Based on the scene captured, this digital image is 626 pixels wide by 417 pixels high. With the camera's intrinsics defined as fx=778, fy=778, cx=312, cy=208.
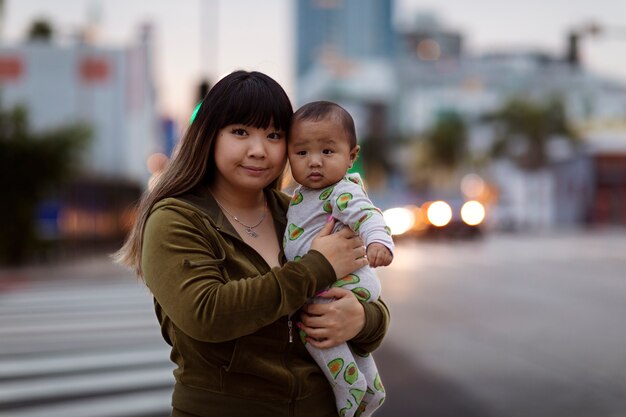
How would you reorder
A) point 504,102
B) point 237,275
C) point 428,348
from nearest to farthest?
1. point 237,275
2. point 428,348
3. point 504,102

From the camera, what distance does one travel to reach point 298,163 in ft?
7.64

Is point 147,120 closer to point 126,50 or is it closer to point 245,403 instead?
point 126,50

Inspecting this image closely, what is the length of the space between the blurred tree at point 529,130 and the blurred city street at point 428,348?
125ft

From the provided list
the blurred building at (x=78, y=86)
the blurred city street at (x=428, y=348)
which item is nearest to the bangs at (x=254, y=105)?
the blurred city street at (x=428, y=348)

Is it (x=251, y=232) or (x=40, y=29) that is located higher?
(x=251, y=232)

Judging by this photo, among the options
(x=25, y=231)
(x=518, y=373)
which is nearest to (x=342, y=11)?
(x=25, y=231)

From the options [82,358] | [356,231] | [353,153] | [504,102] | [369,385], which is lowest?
[504,102]

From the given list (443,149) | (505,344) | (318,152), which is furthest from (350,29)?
(318,152)

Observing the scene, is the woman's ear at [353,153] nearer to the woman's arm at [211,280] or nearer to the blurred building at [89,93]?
the woman's arm at [211,280]

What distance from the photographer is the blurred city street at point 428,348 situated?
6.39 meters

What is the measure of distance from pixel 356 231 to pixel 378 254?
11cm

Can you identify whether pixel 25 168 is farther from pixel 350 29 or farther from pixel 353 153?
pixel 350 29

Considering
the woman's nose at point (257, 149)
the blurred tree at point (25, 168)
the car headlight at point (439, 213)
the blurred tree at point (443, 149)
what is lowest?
the blurred tree at point (443, 149)

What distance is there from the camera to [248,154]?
2.21m
